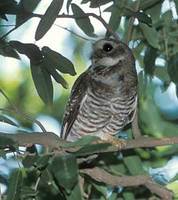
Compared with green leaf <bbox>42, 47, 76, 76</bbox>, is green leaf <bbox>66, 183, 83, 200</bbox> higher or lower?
lower

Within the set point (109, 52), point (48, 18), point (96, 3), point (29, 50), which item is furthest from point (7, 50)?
point (109, 52)

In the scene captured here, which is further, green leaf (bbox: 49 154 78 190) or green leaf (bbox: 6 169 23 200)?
green leaf (bbox: 6 169 23 200)

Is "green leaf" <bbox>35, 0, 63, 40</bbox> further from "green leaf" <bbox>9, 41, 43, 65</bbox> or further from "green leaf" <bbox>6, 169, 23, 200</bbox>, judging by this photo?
"green leaf" <bbox>6, 169, 23, 200</bbox>

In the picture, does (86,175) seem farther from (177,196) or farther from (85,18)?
(85,18)

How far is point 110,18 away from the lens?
250 cm

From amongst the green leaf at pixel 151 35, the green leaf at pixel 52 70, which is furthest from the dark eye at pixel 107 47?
the green leaf at pixel 52 70

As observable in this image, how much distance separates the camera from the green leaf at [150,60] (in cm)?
246

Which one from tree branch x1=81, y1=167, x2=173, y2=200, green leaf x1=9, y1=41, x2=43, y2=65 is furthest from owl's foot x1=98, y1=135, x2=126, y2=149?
green leaf x1=9, y1=41, x2=43, y2=65

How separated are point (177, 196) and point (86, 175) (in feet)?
1.35

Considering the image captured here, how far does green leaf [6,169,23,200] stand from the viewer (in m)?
1.60

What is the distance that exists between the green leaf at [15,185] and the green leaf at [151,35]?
0.89 meters

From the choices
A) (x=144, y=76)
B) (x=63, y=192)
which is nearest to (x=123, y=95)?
(x=144, y=76)

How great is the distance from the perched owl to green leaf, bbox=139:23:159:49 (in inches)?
12.0

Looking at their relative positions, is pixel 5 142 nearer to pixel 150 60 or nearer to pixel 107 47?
pixel 150 60
